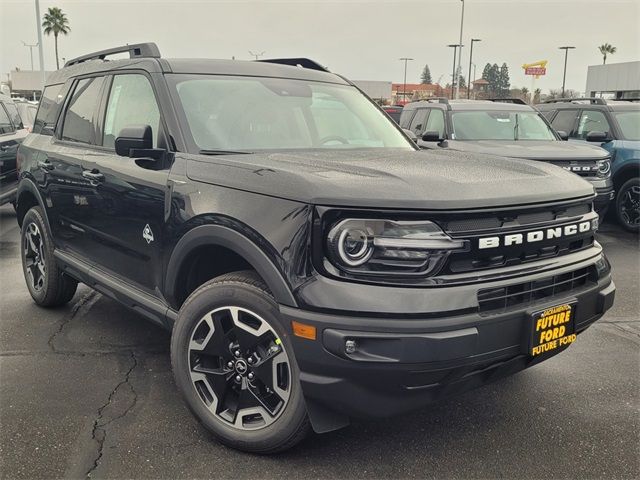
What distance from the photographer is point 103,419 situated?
312 centimetres

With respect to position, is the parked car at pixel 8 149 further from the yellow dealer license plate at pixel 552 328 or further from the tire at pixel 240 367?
the yellow dealer license plate at pixel 552 328

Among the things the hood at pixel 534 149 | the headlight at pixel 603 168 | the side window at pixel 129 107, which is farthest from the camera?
the headlight at pixel 603 168

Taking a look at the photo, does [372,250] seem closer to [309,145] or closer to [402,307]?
[402,307]

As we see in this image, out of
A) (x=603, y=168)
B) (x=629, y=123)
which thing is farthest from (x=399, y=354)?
(x=629, y=123)

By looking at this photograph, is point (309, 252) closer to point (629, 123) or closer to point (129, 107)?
point (129, 107)

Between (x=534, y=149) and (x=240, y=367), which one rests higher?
(x=534, y=149)

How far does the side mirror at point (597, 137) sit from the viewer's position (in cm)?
910

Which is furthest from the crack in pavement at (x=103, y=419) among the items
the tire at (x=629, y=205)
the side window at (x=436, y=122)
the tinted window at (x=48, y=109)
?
the tire at (x=629, y=205)

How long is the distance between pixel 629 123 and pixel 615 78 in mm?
38754

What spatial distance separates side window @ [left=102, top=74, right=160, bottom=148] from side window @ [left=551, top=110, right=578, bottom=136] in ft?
28.2

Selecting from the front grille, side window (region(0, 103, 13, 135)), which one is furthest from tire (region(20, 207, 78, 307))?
side window (region(0, 103, 13, 135))

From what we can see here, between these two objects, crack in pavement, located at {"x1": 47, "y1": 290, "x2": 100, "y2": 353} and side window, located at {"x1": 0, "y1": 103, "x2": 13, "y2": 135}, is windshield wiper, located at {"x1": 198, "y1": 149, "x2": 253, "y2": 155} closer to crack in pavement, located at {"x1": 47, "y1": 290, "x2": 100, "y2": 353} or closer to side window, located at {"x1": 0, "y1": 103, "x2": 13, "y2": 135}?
crack in pavement, located at {"x1": 47, "y1": 290, "x2": 100, "y2": 353}

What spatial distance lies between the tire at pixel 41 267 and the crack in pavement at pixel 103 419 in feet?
4.63

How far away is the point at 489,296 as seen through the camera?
94.1 inches
